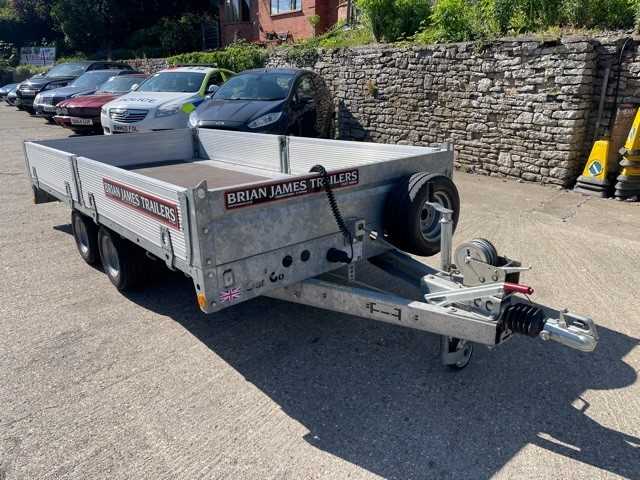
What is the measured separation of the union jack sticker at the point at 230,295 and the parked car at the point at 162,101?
793cm

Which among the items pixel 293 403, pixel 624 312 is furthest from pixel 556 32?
pixel 293 403

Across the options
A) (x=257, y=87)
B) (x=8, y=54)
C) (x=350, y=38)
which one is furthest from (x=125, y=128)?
(x=8, y=54)

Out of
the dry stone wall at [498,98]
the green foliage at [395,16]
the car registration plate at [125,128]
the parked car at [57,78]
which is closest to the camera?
the dry stone wall at [498,98]

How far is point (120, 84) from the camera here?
1529cm

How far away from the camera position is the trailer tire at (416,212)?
12.3 feet

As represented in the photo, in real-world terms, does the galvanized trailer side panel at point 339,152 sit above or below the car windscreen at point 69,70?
below

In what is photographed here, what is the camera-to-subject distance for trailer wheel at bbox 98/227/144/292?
4.62 m

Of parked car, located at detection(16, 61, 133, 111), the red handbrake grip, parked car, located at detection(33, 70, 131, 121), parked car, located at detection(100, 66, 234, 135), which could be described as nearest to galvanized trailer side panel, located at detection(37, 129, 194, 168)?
parked car, located at detection(100, 66, 234, 135)

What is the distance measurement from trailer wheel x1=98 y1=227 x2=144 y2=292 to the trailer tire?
2.31 meters

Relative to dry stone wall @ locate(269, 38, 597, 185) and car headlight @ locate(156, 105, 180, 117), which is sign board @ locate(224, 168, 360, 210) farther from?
car headlight @ locate(156, 105, 180, 117)

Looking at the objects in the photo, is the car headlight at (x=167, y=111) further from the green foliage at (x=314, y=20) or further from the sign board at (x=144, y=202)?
the green foliage at (x=314, y=20)

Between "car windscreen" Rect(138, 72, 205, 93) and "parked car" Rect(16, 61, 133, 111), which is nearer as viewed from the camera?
"car windscreen" Rect(138, 72, 205, 93)

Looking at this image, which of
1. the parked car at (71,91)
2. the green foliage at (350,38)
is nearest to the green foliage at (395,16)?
the green foliage at (350,38)

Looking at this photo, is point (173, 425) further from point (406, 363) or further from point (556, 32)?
point (556, 32)
